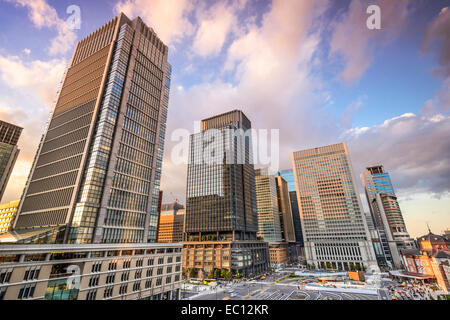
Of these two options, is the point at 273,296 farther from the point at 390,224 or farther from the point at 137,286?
the point at 390,224

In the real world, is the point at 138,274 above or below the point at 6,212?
below

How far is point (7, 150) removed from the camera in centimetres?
12744

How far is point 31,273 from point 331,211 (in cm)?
14987

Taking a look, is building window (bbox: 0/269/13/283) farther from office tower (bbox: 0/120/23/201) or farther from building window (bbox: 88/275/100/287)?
office tower (bbox: 0/120/23/201)

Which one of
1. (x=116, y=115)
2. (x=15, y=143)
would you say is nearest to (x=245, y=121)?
(x=116, y=115)

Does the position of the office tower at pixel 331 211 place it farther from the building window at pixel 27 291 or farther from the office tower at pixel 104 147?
the building window at pixel 27 291

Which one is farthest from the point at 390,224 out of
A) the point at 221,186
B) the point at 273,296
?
the point at 273,296

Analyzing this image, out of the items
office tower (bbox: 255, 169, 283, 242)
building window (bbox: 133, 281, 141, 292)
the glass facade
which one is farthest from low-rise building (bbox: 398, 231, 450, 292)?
office tower (bbox: 255, 169, 283, 242)

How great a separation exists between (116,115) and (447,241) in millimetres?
133245

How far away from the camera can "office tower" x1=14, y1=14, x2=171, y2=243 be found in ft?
188

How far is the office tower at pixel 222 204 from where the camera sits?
112 metres
